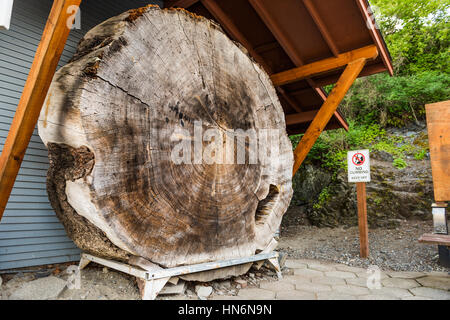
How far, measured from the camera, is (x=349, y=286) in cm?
287

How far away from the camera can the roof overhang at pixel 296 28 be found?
3.54 metres

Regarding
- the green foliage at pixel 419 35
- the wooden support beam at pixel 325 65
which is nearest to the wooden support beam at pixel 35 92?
the wooden support beam at pixel 325 65

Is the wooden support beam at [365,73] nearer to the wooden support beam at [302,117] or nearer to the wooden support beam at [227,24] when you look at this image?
the wooden support beam at [302,117]

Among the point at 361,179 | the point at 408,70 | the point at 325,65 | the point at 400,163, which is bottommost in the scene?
the point at 361,179

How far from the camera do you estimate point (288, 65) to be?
4512mm

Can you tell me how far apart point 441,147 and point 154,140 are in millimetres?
3730

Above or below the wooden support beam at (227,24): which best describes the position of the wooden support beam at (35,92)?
below

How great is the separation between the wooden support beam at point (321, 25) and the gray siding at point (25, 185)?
302 cm

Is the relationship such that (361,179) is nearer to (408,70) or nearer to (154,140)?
(154,140)

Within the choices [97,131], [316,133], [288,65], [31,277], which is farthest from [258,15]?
[31,277]

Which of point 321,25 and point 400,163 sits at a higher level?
point 321,25

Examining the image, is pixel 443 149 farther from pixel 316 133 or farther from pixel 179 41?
pixel 179 41

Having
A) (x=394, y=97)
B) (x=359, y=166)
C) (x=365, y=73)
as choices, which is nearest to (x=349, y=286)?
(x=359, y=166)
